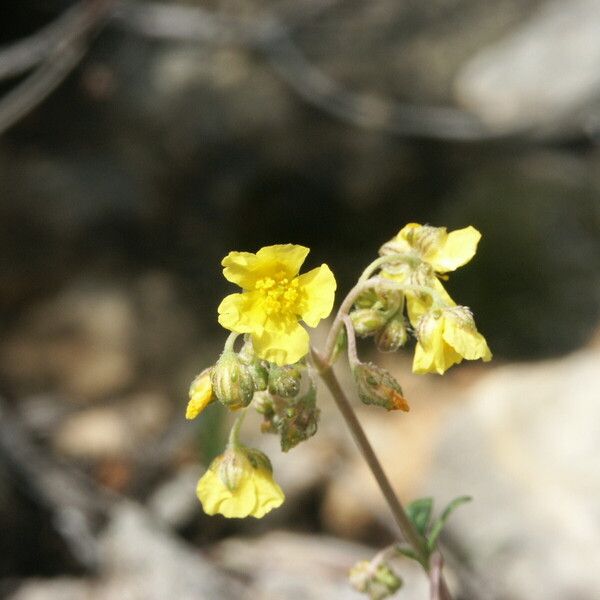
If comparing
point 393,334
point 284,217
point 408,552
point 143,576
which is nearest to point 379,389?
point 393,334

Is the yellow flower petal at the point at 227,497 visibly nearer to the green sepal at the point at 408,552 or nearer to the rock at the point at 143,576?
the green sepal at the point at 408,552

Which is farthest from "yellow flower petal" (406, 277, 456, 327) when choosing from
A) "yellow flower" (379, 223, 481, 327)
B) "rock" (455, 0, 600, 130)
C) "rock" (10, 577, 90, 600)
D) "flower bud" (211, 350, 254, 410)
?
"rock" (455, 0, 600, 130)

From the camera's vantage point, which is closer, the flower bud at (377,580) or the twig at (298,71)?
the flower bud at (377,580)

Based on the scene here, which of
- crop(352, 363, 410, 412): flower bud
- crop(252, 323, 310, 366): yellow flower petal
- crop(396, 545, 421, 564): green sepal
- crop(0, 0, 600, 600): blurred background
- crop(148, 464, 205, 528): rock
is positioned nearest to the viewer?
crop(252, 323, 310, 366): yellow flower petal

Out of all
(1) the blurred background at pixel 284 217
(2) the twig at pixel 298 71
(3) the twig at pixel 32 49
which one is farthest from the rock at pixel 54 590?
(2) the twig at pixel 298 71

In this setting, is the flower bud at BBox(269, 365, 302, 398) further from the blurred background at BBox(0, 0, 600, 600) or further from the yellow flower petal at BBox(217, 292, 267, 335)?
the blurred background at BBox(0, 0, 600, 600)
